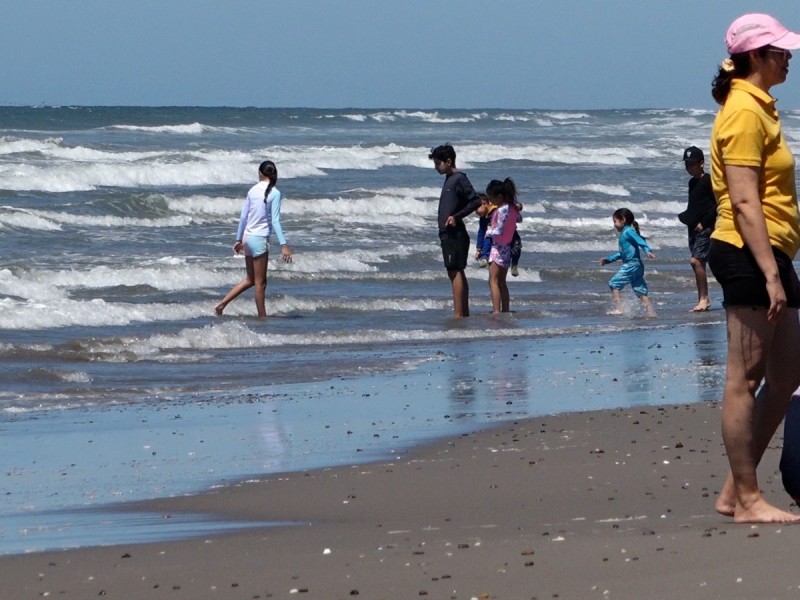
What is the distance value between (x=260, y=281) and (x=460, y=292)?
6.48 feet

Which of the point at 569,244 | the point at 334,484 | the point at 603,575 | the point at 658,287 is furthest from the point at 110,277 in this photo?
the point at 603,575

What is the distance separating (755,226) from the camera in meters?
4.14

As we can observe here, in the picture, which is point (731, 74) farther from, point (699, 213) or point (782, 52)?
point (699, 213)

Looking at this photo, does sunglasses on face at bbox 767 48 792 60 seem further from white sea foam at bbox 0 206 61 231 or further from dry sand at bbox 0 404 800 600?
white sea foam at bbox 0 206 61 231

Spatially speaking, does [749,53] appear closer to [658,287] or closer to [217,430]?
[217,430]

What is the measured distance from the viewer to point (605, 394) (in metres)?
8.33

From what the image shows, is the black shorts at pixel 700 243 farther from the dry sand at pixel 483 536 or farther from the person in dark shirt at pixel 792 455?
the person in dark shirt at pixel 792 455

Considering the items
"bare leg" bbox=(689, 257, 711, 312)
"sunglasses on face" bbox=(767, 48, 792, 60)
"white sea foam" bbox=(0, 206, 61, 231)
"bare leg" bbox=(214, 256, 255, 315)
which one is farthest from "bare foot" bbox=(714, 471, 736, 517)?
"white sea foam" bbox=(0, 206, 61, 231)

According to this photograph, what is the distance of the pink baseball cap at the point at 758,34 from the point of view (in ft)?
14.0

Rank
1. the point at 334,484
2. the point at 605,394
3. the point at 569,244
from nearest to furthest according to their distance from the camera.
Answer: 1. the point at 334,484
2. the point at 605,394
3. the point at 569,244

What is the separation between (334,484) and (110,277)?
32.5 ft

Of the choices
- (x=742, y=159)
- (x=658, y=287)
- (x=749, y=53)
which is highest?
(x=749, y=53)

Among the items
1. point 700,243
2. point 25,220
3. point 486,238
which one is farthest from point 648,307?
point 25,220

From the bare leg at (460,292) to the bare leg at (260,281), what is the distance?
1.84 m
